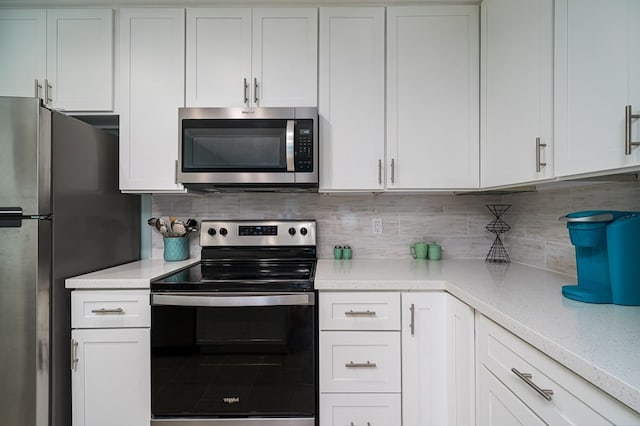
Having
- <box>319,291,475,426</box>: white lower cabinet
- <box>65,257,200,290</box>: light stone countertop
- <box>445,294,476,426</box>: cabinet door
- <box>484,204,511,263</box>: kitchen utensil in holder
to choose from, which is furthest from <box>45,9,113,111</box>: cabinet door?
<box>484,204,511,263</box>: kitchen utensil in holder

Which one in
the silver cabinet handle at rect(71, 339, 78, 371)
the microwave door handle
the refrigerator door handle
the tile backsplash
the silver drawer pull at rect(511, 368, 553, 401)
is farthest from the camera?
the tile backsplash

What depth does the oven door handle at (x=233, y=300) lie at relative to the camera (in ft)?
4.53

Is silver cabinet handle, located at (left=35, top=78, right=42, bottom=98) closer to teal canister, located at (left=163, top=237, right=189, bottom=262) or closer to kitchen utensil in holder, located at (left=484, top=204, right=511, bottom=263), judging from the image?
teal canister, located at (left=163, top=237, right=189, bottom=262)

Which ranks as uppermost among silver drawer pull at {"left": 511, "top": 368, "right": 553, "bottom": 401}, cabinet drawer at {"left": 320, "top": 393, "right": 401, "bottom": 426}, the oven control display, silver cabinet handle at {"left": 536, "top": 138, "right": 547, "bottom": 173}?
silver cabinet handle at {"left": 536, "top": 138, "right": 547, "bottom": 173}

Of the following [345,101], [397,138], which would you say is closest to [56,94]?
[345,101]

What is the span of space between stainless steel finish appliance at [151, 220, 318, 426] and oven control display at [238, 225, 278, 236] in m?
0.60

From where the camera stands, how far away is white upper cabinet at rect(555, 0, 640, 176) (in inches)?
32.9

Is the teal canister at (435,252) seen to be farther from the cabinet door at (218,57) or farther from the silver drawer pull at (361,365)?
the cabinet door at (218,57)

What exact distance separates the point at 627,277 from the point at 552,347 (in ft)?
1.73

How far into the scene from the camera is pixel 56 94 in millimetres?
1741

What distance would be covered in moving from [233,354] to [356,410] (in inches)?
24.5

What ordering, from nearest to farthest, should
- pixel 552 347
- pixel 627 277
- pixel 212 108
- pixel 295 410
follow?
1. pixel 552 347
2. pixel 627 277
3. pixel 295 410
4. pixel 212 108

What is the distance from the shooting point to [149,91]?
1.76 metres

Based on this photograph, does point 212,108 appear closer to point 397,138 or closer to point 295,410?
point 397,138
